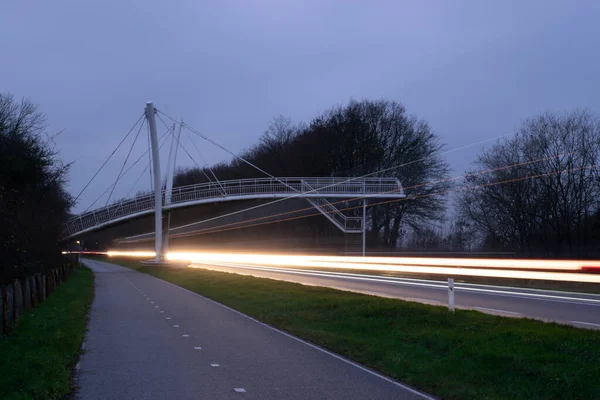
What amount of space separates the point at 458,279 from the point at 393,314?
62.6 feet

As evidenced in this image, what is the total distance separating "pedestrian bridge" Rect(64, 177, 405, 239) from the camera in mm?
54656

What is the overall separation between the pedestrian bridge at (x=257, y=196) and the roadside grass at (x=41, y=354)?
34.2 metres

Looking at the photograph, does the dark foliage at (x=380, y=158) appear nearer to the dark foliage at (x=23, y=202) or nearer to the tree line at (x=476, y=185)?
the tree line at (x=476, y=185)

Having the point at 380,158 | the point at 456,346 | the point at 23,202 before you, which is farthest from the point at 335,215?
the point at 456,346

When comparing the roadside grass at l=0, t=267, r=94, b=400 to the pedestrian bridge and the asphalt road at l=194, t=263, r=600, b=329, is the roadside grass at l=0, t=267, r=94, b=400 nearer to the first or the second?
the asphalt road at l=194, t=263, r=600, b=329

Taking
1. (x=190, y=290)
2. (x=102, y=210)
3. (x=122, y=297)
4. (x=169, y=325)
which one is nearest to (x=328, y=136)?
(x=102, y=210)

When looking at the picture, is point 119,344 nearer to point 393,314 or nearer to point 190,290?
point 393,314

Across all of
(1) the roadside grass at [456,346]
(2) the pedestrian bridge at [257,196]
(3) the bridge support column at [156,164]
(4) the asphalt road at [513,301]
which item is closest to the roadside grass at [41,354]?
(1) the roadside grass at [456,346]

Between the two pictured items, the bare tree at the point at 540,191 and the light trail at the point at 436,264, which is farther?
the bare tree at the point at 540,191

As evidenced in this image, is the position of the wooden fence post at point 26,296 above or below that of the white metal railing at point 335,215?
below

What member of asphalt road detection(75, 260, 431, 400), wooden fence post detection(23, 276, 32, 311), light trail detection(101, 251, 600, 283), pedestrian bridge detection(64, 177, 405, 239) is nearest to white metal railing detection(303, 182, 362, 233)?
pedestrian bridge detection(64, 177, 405, 239)

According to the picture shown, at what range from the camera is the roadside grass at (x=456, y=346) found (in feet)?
29.4

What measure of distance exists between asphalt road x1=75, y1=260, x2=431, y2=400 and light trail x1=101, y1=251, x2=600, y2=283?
8.88 m

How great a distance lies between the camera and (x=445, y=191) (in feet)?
176
